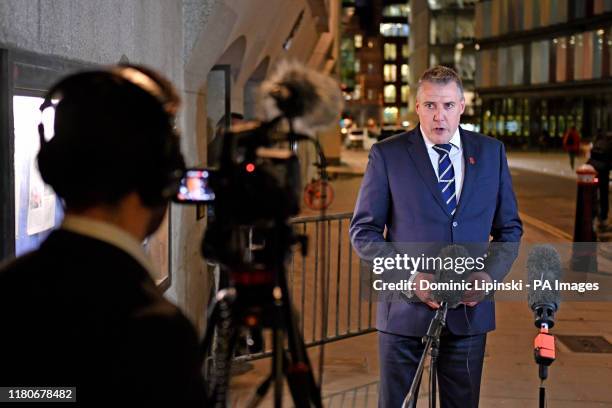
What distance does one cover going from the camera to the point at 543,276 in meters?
4.05

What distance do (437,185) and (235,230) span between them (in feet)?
7.85

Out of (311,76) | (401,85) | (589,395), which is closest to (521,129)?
(589,395)

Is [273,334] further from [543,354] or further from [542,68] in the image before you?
[542,68]

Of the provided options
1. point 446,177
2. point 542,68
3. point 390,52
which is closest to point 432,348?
point 446,177

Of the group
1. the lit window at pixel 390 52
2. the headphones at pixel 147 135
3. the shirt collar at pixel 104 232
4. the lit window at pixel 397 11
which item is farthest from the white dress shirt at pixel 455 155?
the lit window at pixel 390 52

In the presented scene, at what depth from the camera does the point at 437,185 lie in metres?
4.15

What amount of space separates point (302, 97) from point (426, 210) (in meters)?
2.21

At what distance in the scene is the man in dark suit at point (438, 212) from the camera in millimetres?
4125

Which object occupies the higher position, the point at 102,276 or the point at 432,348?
the point at 102,276

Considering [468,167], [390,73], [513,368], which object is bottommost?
[513,368]

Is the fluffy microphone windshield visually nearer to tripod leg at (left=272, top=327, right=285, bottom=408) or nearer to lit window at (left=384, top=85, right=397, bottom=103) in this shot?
tripod leg at (left=272, top=327, right=285, bottom=408)

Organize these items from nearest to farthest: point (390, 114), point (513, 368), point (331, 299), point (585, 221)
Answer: point (513, 368), point (331, 299), point (585, 221), point (390, 114)

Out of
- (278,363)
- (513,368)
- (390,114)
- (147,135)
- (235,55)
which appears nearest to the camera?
(147,135)

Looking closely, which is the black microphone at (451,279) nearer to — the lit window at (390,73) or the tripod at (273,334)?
the tripod at (273,334)
